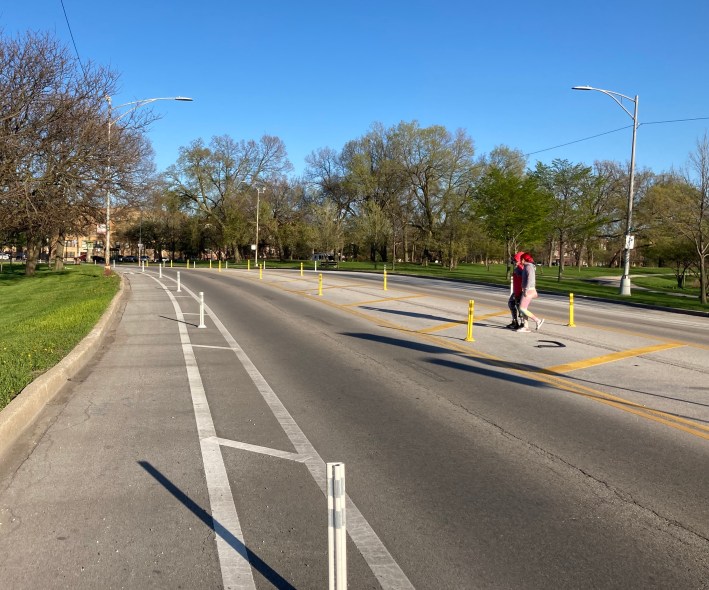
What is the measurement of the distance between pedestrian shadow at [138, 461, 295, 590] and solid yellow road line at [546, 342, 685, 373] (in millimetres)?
6447

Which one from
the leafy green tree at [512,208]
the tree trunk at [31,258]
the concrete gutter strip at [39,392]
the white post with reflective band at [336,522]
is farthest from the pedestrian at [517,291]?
the tree trunk at [31,258]

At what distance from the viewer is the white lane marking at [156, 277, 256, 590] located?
339 cm

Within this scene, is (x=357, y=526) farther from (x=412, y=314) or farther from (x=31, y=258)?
(x=31, y=258)

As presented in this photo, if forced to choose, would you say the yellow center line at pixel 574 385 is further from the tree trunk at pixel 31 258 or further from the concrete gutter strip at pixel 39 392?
the tree trunk at pixel 31 258

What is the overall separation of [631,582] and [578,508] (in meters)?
0.94

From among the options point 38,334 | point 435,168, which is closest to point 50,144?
point 38,334

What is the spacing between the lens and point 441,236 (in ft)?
198

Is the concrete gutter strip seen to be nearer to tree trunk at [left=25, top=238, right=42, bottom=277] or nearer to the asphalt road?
the asphalt road

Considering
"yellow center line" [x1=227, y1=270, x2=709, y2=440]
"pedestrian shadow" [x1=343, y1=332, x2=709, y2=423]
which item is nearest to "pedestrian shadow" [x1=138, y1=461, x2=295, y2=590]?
"yellow center line" [x1=227, y1=270, x2=709, y2=440]

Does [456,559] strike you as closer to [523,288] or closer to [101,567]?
[101,567]

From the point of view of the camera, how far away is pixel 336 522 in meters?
2.68

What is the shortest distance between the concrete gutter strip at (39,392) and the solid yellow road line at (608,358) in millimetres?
7087

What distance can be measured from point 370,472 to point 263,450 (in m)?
1.10

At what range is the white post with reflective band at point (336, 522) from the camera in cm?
261
